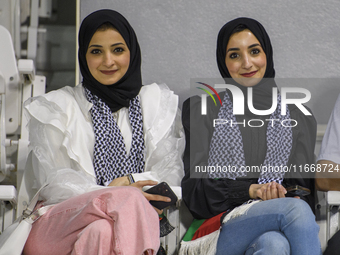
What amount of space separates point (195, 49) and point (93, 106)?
2.25 feet

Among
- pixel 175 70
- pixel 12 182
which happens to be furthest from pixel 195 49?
pixel 12 182

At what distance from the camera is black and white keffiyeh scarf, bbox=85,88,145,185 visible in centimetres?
194

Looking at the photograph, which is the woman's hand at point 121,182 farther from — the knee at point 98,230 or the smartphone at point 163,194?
the knee at point 98,230

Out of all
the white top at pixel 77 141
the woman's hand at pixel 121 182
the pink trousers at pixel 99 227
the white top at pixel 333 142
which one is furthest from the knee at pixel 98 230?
the white top at pixel 333 142

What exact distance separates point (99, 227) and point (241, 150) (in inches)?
30.8

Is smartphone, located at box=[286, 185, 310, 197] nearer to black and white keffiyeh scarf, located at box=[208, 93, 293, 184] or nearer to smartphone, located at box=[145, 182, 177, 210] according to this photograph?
black and white keffiyeh scarf, located at box=[208, 93, 293, 184]

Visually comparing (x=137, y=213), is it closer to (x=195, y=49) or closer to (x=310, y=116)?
(x=310, y=116)

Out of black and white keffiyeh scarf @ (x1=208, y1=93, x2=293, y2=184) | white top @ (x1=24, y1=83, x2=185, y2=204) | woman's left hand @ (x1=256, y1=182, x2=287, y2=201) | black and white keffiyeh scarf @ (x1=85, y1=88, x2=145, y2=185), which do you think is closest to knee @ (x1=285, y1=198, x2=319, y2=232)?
woman's left hand @ (x1=256, y1=182, x2=287, y2=201)

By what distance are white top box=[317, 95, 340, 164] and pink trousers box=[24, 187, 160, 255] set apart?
0.81m

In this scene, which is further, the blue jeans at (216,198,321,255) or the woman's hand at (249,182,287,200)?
the woman's hand at (249,182,287,200)

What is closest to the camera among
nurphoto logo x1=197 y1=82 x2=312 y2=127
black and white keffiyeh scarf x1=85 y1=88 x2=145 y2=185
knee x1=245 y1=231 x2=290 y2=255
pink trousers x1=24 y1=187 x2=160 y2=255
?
pink trousers x1=24 y1=187 x2=160 y2=255

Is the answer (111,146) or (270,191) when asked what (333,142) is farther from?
(111,146)

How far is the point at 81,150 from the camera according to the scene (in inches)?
75.0

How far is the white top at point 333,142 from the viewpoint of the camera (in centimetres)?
202
